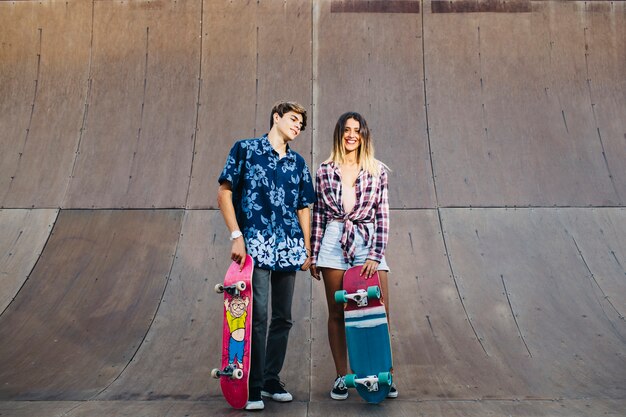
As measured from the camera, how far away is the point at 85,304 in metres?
5.20

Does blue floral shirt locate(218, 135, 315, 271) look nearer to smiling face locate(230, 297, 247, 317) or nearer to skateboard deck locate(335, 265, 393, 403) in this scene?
smiling face locate(230, 297, 247, 317)

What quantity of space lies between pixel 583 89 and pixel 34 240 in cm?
539

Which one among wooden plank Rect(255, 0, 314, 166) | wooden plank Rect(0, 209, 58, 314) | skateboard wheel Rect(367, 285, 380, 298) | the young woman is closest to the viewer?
skateboard wheel Rect(367, 285, 380, 298)

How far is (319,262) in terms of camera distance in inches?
145

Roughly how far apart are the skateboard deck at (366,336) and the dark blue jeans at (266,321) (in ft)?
0.93

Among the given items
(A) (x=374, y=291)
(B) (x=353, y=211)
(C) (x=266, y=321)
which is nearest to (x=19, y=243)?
(C) (x=266, y=321)

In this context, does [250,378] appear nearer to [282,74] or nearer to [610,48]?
[282,74]

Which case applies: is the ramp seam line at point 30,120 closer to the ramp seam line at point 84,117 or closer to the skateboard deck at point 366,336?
the ramp seam line at point 84,117

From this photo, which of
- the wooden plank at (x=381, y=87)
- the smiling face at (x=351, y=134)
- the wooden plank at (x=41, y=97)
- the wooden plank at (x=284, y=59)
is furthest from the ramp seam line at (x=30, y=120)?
the smiling face at (x=351, y=134)

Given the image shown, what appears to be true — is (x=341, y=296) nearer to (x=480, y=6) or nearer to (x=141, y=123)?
(x=141, y=123)

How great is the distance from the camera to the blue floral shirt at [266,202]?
3.56 meters

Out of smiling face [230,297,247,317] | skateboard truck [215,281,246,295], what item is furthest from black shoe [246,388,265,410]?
skateboard truck [215,281,246,295]

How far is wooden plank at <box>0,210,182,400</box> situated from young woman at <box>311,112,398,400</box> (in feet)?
4.75

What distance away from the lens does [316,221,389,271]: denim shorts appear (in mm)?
3668
